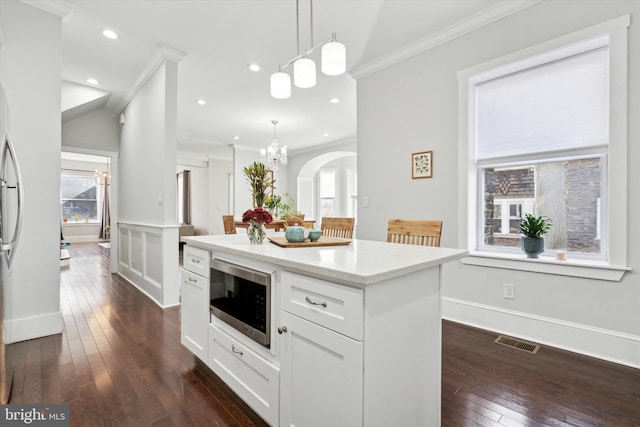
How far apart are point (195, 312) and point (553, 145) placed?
3050 millimetres

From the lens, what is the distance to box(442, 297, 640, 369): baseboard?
2047 millimetres

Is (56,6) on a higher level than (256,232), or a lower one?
higher

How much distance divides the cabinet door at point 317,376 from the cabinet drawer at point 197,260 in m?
0.79

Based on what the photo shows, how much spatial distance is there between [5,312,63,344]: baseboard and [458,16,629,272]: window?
12.2 feet

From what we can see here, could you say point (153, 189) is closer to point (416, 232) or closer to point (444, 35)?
point (416, 232)

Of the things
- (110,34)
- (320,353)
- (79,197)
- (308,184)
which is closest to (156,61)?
(110,34)

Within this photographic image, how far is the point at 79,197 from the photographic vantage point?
10039 millimetres

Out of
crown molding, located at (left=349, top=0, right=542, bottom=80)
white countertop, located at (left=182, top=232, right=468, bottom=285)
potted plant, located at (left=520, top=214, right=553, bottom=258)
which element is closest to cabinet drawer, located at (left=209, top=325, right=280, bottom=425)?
A: white countertop, located at (left=182, top=232, right=468, bottom=285)

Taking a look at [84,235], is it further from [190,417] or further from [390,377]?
[390,377]

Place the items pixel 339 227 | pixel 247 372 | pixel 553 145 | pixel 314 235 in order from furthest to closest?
pixel 339 227
pixel 553 145
pixel 314 235
pixel 247 372

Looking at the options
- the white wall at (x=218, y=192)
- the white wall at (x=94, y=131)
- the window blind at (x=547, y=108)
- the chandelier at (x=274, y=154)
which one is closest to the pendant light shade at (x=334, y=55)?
the window blind at (x=547, y=108)

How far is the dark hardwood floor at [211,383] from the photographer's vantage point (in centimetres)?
155

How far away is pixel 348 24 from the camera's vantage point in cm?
304

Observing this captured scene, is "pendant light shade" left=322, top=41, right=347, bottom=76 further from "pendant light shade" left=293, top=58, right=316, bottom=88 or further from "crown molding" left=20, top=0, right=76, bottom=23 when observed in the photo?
"crown molding" left=20, top=0, right=76, bottom=23
